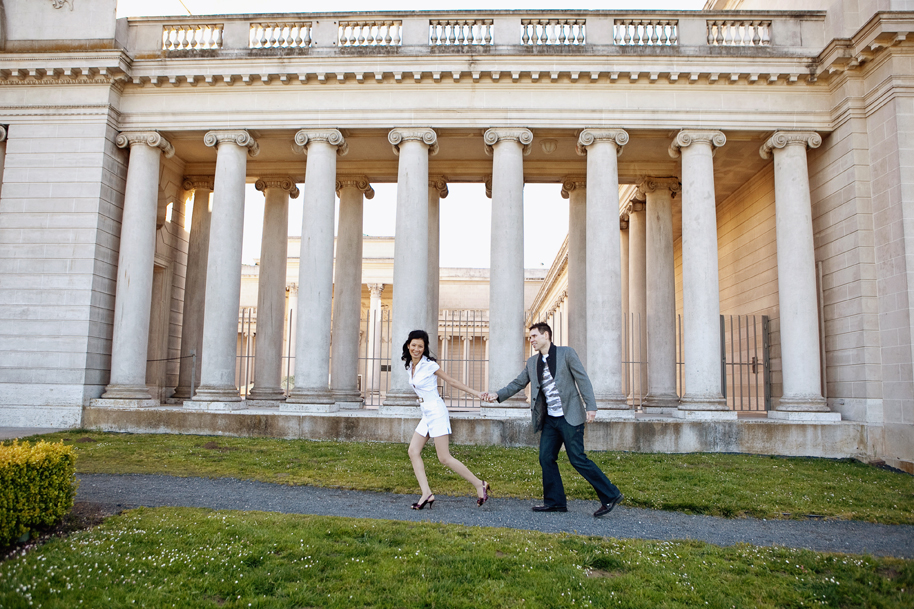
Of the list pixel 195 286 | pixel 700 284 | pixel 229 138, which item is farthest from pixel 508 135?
pixel 195 286

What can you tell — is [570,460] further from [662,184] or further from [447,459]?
[662,184]

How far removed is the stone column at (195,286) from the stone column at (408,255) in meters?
A: 8.33

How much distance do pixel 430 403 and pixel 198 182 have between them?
17.9m

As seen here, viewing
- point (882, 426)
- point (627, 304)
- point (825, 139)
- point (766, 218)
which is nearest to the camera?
point (882, 426)

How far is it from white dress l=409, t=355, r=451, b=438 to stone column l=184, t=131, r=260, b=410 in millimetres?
10730

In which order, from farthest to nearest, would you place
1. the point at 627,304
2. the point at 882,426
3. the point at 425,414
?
the point at 627,304
the point at 882,426
the point at 425,414

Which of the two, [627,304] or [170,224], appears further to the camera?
[627,304]

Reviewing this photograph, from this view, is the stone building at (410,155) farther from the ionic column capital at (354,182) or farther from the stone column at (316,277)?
the ionic column capital at (354,182)

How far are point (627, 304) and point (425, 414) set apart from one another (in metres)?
19.5

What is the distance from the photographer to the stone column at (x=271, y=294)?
21.7 m

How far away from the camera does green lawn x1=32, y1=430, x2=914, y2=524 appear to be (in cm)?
1005

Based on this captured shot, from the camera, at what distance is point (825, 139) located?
59.5ft

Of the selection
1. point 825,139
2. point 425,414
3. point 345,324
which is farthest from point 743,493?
point 345,324

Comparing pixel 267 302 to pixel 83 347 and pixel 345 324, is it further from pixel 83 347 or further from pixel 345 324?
pixel 83 347
